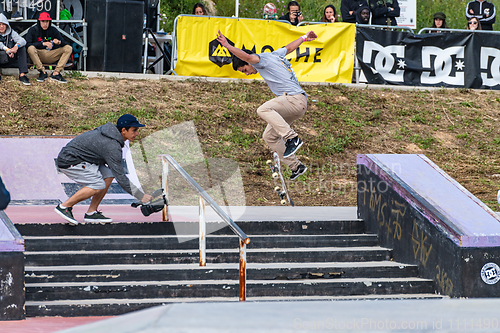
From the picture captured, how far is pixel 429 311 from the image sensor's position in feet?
6.61

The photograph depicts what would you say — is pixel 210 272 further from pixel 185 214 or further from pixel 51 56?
pixel 51 56

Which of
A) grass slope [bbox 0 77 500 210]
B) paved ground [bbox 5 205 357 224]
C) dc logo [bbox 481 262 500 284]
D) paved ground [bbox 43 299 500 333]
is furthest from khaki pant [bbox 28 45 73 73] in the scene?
paved ground [bbox 43 299 500 333]

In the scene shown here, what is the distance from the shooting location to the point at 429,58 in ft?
49.3

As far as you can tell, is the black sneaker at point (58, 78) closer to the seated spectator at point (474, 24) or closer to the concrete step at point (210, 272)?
the concrete step at point (210, 272)

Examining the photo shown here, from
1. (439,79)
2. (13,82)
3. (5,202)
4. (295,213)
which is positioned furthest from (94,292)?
(439,79)

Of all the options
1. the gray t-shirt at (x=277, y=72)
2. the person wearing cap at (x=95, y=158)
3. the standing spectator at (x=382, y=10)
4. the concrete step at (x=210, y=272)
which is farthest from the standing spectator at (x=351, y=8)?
the concrete step at (x=210, y=272)

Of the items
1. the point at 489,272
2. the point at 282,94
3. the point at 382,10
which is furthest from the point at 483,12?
the point at 489,272

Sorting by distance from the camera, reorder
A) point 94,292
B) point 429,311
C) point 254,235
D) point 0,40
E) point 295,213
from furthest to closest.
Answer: point 0,40 → point 295,213 → point 254,235 → point 94,292 → point 429,311

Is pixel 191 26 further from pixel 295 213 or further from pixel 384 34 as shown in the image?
pixel 295 213

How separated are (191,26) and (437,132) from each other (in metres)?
6.87

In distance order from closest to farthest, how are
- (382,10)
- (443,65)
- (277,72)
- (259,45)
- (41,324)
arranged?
(41,324)
(277,72)
(259,45)
(443,65)
(382,10)

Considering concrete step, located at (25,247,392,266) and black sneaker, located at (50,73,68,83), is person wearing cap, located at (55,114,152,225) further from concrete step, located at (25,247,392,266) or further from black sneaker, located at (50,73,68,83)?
black sneaker, located at (50,73,68,83)

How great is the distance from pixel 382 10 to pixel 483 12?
3140mm

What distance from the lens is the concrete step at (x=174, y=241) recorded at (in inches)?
249
